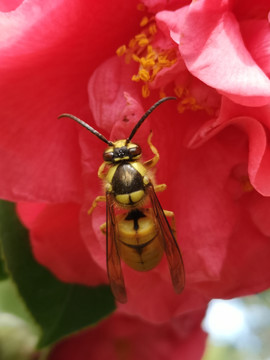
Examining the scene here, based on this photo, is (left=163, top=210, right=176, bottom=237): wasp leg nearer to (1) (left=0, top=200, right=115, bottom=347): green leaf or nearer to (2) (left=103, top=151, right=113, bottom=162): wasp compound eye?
(2) (left=103, top=151, right=113, bottom=162): wasp compound eye

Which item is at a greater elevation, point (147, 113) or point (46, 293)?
point (147, 113)

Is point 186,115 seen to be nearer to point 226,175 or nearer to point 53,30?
point 226,175

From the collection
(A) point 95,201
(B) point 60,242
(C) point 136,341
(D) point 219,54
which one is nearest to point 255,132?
(D) point 219,54

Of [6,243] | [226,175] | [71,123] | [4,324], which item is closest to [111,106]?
[71,123]

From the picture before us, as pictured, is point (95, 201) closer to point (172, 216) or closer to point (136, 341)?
point (172, 216)

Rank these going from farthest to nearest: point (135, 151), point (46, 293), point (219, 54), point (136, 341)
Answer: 1. point (136, 341)
2. point (46, 293)
3. point (135, 151)
4. point (219, 54)

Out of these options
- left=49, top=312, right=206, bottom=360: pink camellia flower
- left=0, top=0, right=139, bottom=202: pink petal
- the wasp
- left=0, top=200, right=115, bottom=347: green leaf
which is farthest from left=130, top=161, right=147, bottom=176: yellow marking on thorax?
left=49, top=312, right=206, bottom=360: pink camellia flower
